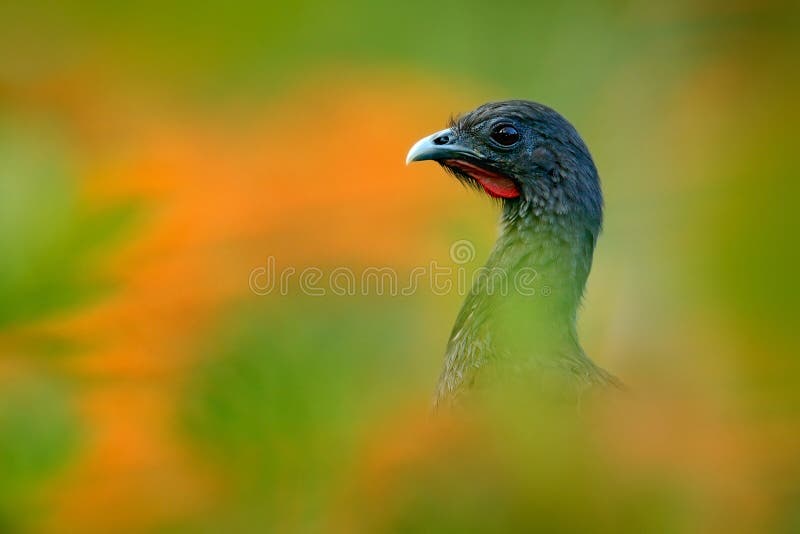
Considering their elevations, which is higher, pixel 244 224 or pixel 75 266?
pixel 244 224

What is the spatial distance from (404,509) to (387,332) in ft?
0.33

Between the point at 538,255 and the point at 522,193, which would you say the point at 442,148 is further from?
the point at 538,255

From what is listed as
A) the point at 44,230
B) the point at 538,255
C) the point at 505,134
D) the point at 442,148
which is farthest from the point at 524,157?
the point at 44,230

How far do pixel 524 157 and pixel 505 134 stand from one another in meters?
0.14

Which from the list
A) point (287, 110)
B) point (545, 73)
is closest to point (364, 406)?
point (545, 73)

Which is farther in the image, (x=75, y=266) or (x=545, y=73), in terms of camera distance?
(x=545, y=73)

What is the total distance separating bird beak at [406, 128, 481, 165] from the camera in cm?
384

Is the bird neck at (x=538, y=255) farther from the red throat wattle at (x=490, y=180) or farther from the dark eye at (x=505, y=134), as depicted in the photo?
the dark eye at (x=505, y=134)

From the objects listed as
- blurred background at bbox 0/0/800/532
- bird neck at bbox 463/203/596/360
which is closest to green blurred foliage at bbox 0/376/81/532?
blurred background at bbox 0/0/800/532

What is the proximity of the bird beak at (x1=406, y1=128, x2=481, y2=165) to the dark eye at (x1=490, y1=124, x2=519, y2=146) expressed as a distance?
11 centimetres

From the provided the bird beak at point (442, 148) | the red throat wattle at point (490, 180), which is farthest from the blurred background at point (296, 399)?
the bird beak at point (442, 148)

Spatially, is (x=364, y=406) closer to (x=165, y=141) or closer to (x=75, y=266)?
(x=75, y=266)

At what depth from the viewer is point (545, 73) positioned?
2.50m

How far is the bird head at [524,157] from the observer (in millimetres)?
3566
